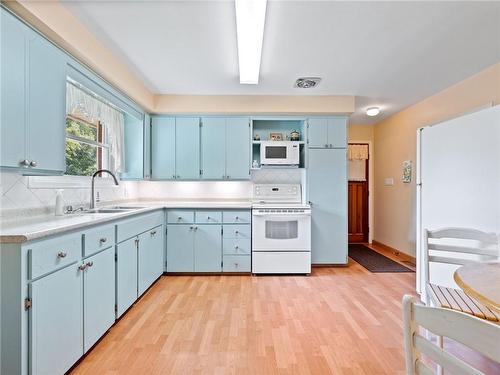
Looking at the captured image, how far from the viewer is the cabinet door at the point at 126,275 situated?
2.23m

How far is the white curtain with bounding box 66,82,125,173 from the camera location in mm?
Answer: 2376

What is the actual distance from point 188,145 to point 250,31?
2.06 metres

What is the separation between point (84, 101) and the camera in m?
2.51

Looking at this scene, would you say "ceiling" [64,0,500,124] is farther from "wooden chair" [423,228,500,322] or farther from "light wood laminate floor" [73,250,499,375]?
"light wood laminate floor" [73,250,499,375]

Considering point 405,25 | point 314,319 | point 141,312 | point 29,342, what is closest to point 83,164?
point 141,312

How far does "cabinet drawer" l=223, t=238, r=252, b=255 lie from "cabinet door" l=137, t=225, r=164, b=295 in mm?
802

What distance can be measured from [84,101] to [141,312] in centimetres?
201

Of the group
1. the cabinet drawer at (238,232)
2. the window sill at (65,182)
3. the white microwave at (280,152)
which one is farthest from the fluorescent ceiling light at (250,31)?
the window sill at (65,182)

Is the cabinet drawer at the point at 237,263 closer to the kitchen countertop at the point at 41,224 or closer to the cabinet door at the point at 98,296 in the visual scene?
the kitchen countertop at the point at 41,224

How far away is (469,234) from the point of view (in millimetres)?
1779

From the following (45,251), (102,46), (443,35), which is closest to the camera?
(45,251)

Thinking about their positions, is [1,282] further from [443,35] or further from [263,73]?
[443,35]

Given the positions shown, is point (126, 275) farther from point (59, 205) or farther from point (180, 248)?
point (180, 248)

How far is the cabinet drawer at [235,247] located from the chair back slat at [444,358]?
2877 millimetres
